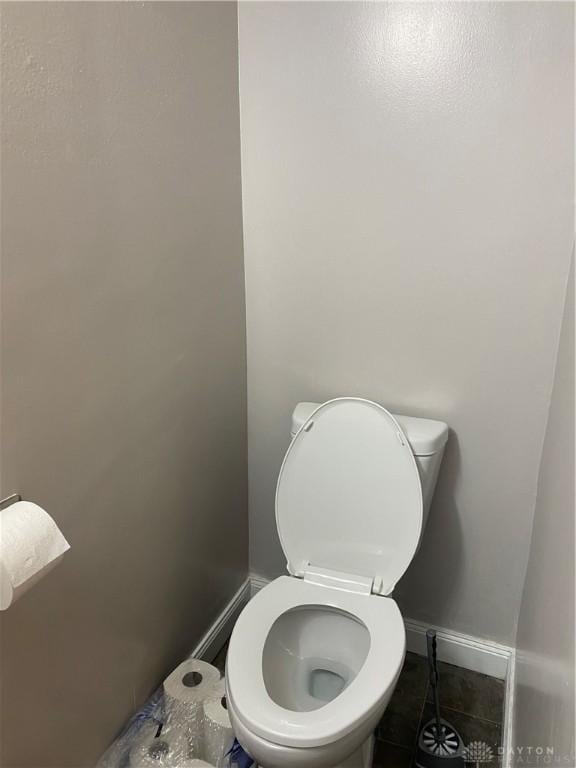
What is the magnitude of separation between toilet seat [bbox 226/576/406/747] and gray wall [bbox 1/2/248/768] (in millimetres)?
282

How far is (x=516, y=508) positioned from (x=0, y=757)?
4.13 ft

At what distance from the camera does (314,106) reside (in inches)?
58.6

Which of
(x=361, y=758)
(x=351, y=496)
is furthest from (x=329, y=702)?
(x=351, y=496)

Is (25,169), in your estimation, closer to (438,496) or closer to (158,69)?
(158,69)

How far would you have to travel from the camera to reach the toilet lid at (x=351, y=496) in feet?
4.84

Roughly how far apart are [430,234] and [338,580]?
0.86 meters

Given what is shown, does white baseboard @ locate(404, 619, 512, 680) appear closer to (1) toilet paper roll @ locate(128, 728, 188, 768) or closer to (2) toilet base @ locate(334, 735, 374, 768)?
(2) toilet base @ locate(334, 735, 374, 768)

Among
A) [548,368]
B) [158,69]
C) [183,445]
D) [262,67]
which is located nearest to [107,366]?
[183,445]

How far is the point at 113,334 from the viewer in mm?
1204

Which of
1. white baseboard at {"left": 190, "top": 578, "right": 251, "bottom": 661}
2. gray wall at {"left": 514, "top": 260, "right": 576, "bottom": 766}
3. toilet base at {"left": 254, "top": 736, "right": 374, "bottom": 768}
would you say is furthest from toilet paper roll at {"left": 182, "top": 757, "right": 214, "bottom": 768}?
gray wall at {"left": 514, "top": 260, "right": 576, "bottom": 766}

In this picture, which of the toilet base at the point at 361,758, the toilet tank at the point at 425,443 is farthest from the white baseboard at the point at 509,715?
the toilet tank at the point at 425,443

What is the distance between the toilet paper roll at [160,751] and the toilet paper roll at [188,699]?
1.3 inches

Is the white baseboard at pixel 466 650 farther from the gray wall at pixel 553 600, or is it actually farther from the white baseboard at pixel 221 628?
the white baseboard at pixel 221 628

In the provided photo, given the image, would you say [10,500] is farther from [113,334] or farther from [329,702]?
[329,702]
